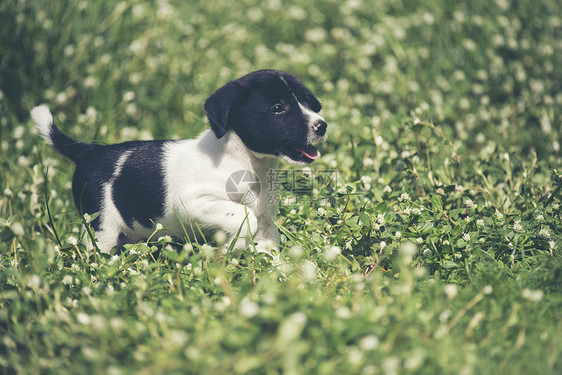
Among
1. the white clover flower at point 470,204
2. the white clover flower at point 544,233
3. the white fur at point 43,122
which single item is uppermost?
the white fur at point 43,122

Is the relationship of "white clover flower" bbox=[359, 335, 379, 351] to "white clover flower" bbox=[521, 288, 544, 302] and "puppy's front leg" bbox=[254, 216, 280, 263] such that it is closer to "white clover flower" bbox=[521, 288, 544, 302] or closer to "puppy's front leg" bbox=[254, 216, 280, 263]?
"white clover flower" bbox=[521, 288, 544, 302]


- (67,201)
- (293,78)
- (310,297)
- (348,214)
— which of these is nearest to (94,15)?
(67,201)

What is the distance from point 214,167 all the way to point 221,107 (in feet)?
1.25

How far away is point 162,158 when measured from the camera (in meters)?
3.79

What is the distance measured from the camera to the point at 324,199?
4262mm

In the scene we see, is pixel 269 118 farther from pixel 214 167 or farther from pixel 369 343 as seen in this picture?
pixel 369 343

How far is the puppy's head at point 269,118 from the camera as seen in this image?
3.56m


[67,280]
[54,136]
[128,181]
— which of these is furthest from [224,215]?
[54,136]

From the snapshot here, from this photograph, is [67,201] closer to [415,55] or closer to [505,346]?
[505,346]

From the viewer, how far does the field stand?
8.22ft

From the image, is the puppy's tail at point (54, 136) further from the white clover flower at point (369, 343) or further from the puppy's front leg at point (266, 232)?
the white clover flower at point (369, 343)

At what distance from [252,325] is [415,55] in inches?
191

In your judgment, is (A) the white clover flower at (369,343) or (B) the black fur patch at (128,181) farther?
(B) the black fur patch at (128,181)

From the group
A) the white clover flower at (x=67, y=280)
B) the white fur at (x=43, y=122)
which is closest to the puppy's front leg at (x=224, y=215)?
the white clover flower at (x=67, y=280)
